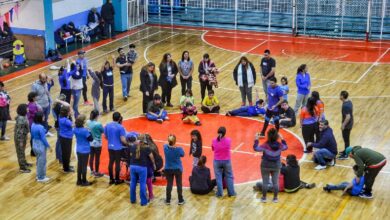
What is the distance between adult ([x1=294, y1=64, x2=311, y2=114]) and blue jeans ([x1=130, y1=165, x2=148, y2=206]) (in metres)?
6.08

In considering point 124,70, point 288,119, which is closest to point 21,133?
point 124,70

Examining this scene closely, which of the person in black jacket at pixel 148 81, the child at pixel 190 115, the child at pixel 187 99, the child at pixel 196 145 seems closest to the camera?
the child at pixel 196 145

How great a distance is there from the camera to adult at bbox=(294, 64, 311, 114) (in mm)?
17250

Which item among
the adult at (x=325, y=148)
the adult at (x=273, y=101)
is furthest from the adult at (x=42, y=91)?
the adult at (x=325, y=148)

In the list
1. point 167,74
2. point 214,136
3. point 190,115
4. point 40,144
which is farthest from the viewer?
point 167,74

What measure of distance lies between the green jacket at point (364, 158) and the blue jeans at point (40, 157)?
637 centimetres

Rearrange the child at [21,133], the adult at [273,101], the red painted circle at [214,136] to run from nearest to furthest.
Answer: the child at [21,133]
the red painted circle at [214,136]
the adult at [273,101]

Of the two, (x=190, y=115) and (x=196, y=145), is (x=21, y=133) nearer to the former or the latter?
(x=196, y=145)

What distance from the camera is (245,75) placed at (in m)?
18.4

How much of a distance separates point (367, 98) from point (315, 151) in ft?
18.8

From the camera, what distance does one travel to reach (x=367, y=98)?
19984 mm

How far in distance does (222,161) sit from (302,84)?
5241 mm

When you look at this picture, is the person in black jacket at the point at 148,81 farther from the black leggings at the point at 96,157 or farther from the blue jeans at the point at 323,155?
the blue jeans at the point at 323,155

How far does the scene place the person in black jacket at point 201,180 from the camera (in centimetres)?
1330
